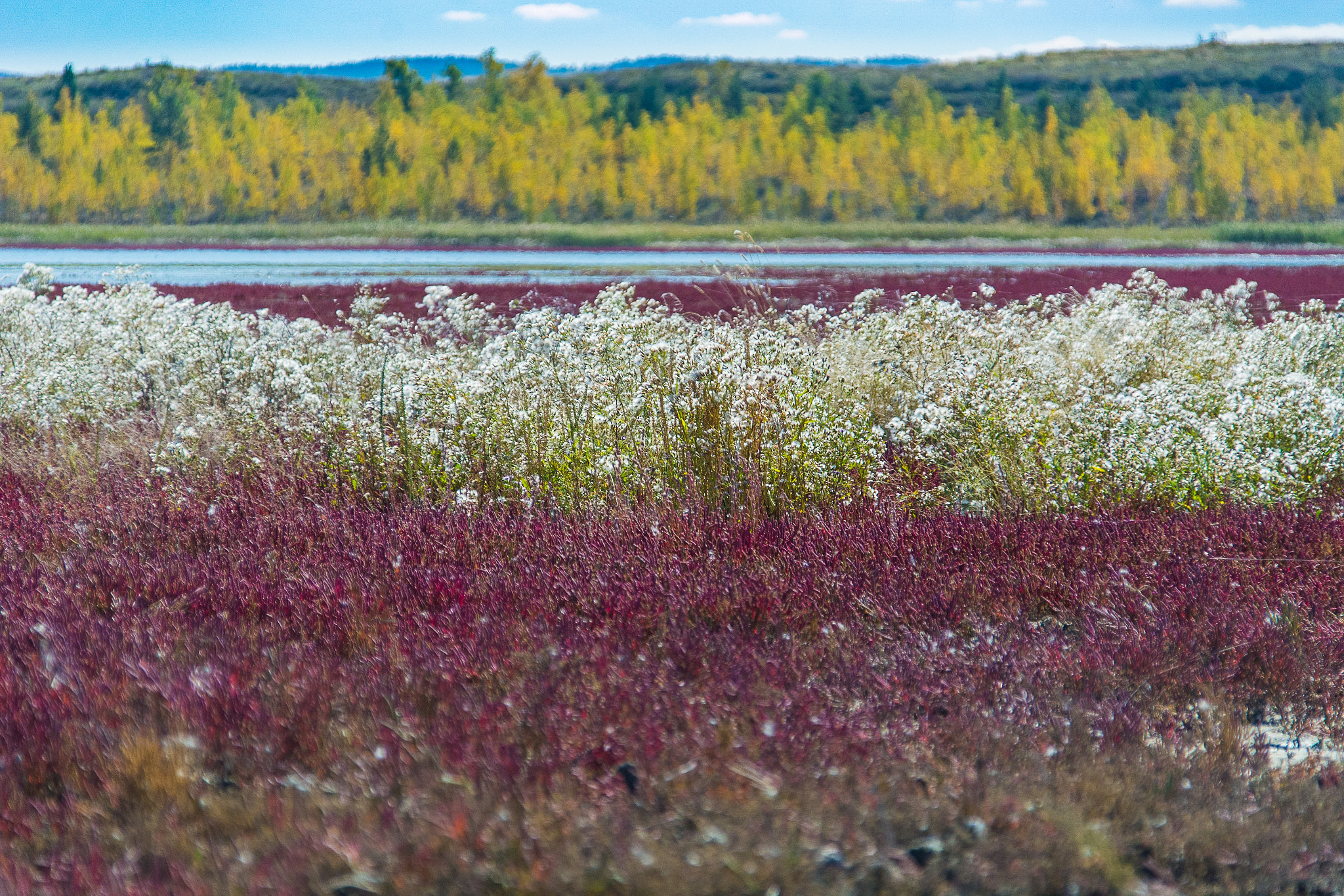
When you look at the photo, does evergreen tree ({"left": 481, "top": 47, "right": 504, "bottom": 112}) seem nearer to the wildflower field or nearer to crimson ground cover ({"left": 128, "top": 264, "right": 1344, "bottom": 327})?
crimson ground cover ({"left": 128, "top": 264, "right": 1344, "bottom": 327})

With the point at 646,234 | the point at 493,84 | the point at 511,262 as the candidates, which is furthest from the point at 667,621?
the point at 493,84

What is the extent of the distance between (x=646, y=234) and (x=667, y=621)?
58.6 meters

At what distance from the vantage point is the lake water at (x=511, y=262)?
26625mm

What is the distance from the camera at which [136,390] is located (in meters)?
7.46

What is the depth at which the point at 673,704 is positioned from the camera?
2799 millimetres

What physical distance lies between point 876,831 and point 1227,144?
88.8 meters

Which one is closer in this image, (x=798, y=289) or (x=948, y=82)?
(x=798, y=289)

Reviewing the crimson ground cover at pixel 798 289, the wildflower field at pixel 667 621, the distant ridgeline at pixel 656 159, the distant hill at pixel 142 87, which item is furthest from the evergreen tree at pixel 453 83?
the wildflower field at pixel 667 621

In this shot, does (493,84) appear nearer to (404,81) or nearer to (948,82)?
(404,81)

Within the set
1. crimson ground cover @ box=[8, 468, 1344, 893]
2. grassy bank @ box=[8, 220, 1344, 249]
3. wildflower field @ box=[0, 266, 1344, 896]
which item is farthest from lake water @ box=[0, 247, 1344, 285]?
crimson ground cover @ box=[8, 468, 1344, 893]

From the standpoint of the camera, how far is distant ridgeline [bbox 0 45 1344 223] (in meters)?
74.9

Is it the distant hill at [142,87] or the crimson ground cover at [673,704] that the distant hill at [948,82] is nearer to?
the distant hill at [142,87]

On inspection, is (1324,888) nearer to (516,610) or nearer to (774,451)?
(516,610)

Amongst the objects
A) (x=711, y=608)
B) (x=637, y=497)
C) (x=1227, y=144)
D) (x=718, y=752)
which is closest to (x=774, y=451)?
(x=637, y=497)
